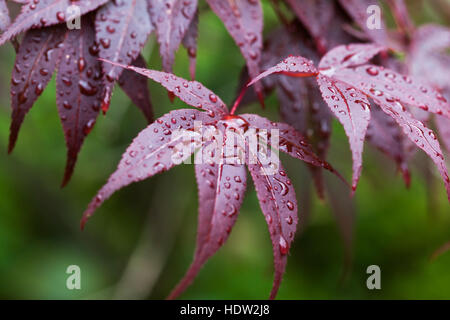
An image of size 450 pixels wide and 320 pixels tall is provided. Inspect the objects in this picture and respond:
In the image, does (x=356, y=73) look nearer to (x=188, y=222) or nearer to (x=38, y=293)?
(x=188, y=222)

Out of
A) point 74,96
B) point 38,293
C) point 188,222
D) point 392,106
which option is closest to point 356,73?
point 392,106

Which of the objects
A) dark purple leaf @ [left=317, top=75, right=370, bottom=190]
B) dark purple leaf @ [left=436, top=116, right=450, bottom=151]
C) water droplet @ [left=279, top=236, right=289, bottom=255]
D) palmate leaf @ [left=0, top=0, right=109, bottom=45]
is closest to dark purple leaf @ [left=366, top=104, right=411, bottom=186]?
dark purple leaf @ [left=436, top=116, right=450, bottom=151]

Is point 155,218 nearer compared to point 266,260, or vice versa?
point 155,218

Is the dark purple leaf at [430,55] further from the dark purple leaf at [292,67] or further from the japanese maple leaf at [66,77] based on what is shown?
the japanese maple leaf at [66,77]

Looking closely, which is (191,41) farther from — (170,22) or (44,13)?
(44,13)

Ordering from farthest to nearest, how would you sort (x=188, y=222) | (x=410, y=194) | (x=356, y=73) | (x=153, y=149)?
1. (x=410, y=194)
2. (x=188, y=222)
3. (x=356, y=73)
4. (x=153, y=149)

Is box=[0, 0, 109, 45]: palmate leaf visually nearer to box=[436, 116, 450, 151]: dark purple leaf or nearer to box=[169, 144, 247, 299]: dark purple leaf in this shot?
box=[169, 144, 247, 299]: dark purple leaf

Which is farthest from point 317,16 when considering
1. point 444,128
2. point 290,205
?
point 290,205
